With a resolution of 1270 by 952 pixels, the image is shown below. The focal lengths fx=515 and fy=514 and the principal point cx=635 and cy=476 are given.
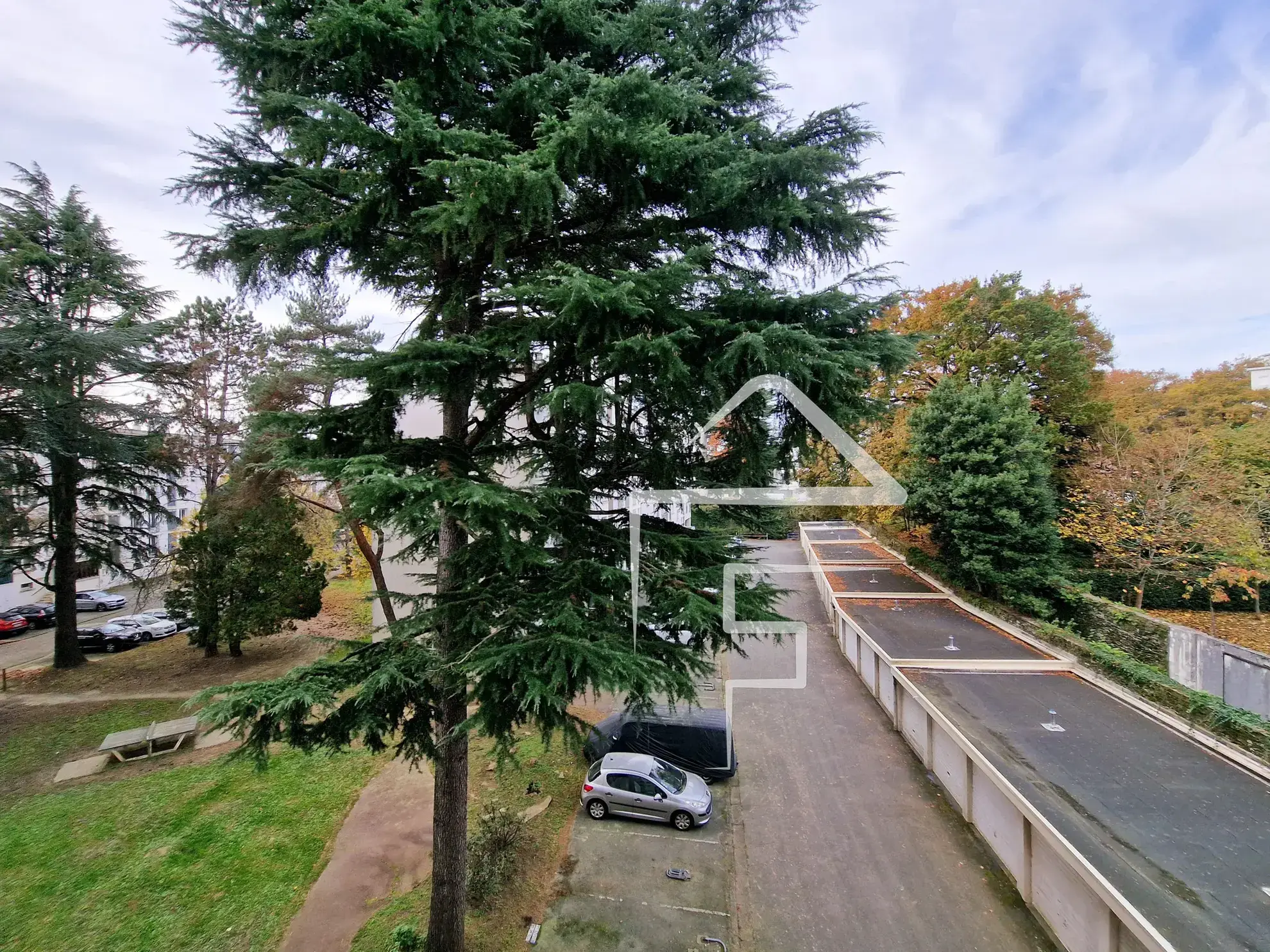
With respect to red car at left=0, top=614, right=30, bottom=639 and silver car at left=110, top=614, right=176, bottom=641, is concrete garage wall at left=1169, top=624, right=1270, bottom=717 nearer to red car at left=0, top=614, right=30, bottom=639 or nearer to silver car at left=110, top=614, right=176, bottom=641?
silver car at left=110, top=614, right=176, bottom=641

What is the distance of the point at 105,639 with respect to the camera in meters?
14.7

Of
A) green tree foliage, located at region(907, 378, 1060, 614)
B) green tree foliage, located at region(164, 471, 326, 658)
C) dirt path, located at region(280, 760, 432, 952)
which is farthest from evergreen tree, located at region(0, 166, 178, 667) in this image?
green tree foliage, located at region(907, 378, 1060, 614)

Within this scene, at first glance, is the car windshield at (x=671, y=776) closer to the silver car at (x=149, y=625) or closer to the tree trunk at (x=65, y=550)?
the tree trunk at (x=65, y=550)

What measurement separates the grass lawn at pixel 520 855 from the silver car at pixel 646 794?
2.01ft

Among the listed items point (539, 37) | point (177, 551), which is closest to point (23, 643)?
point (177, 551)

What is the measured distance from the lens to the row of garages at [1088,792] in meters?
4.27

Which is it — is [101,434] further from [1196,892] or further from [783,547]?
[783,547]

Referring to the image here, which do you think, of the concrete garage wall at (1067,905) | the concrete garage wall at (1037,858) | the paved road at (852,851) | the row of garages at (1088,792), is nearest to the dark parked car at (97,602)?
the paved road at (852,851)

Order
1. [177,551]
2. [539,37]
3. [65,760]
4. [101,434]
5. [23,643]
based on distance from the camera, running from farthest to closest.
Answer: [23,643] → [177,551] → [101,434] → [65,760] → [539,37]

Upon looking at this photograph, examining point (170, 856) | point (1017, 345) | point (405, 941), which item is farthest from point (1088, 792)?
point (1017, 345)

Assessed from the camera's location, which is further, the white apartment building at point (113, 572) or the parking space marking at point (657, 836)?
the white apartment building at point (113, 572)

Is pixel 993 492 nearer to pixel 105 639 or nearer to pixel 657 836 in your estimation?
pixel 657 836

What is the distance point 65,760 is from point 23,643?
1038cm

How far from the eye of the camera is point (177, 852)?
21.6 feet
